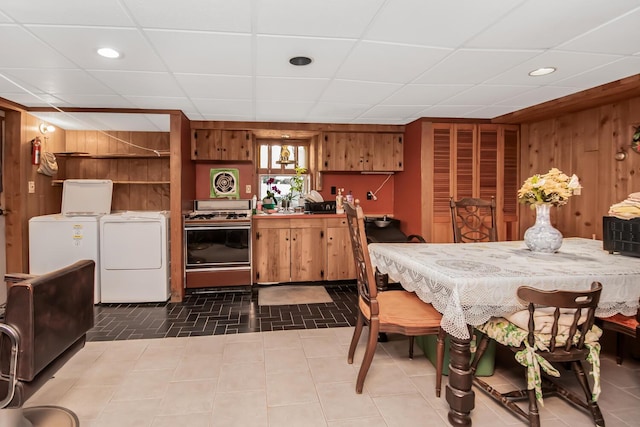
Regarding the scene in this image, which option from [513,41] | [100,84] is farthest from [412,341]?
[100,84]

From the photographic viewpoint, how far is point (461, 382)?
182cm

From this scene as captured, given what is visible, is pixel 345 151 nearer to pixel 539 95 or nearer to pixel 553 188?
pixel 539 95

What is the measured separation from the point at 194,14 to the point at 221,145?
2.92 m

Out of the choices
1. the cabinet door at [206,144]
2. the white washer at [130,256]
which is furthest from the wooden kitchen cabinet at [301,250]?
the white washer at [130,256]

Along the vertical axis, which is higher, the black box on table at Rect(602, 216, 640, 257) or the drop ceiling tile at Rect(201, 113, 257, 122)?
the drop ceiling tile at Rect(201, 113, 257, 122)

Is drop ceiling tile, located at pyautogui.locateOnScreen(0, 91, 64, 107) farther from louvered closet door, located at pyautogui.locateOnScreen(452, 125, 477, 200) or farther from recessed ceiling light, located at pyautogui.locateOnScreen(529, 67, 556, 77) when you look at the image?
louvered closet door, located at pyautogui.locateOnScreen(452, 125, 477, 200)

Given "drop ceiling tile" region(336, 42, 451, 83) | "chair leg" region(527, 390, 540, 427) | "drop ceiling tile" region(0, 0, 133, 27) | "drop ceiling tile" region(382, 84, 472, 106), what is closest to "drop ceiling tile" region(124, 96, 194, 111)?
"drop ceiling tile" region(0, 0, 133, 27)

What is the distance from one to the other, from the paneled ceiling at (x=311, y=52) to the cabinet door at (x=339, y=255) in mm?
1718

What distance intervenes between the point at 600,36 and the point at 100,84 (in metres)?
3.72

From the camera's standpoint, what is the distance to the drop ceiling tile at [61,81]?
9.22 feet

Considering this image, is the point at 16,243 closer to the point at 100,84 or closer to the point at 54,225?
the point at 54,225

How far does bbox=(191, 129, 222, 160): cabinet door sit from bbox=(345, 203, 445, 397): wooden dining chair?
3.05m

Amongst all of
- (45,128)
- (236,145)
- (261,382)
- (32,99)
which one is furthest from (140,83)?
(261,382)

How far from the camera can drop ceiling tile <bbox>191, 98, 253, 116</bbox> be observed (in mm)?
3676
